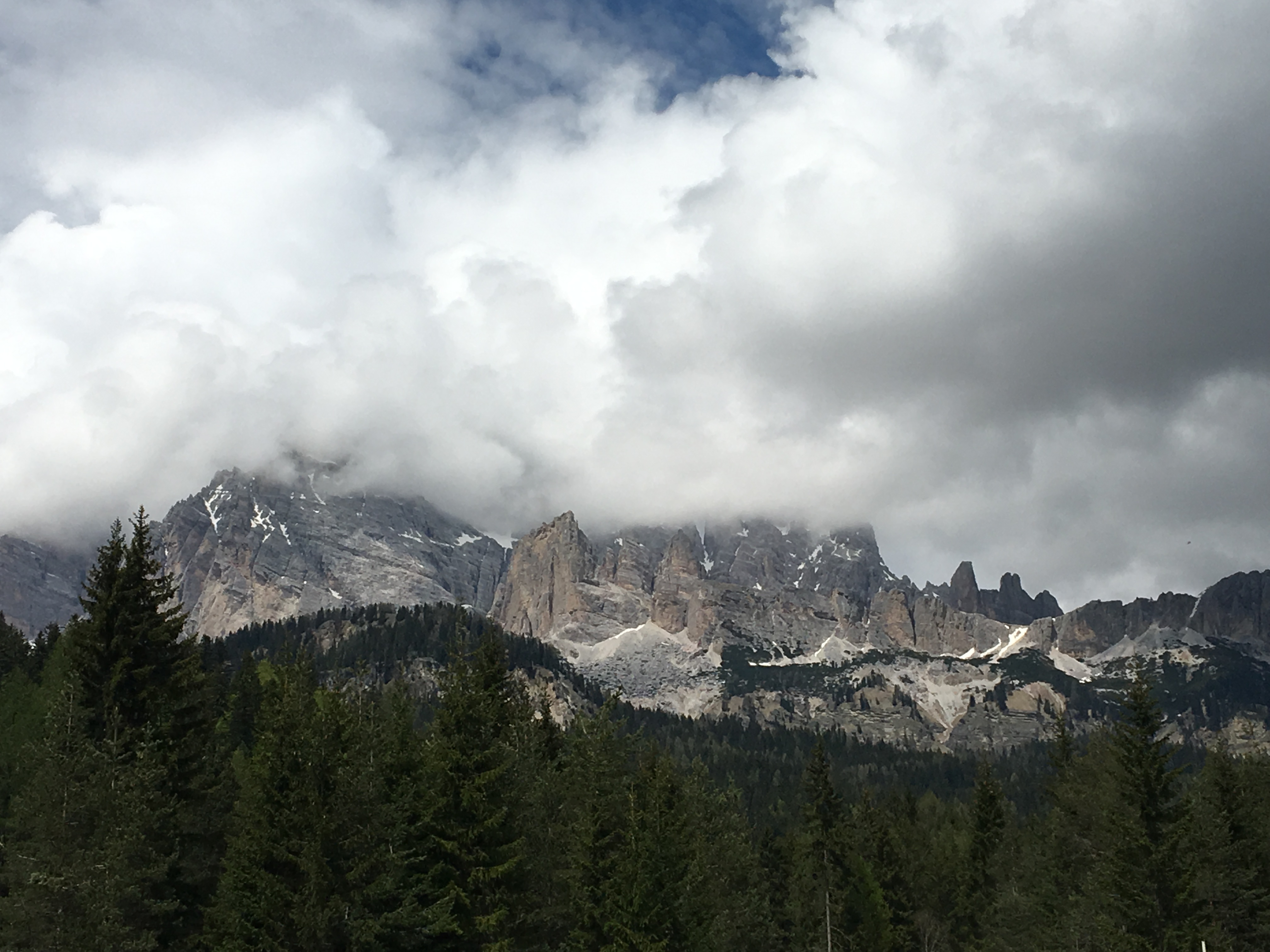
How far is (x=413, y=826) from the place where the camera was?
37094 millimetres

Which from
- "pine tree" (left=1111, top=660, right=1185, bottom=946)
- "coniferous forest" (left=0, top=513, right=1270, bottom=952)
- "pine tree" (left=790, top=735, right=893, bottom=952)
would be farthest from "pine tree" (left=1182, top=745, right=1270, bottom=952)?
"pine tree" (left=790, top=735, right=893, bottom=952)

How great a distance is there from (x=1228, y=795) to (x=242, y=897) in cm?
5134

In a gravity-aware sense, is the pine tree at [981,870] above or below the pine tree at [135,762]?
below

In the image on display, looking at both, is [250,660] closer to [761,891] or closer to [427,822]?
[761,891]

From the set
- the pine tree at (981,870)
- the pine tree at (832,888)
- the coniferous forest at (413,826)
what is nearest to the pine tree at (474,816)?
the coniferous forest at (413,826)

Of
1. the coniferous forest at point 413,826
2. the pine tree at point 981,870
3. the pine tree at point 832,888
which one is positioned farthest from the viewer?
the pine tree at point 981,870

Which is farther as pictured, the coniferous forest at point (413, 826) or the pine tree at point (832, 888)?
the pine tree at point (832, 888)

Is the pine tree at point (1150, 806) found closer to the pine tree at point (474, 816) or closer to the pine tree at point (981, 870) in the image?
the pine tree at point (474, 816)

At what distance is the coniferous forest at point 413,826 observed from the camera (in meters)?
32.1

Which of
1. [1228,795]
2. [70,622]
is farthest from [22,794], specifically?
[1228,795]

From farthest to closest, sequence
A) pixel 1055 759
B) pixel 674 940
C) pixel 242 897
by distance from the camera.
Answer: pixel 1055 759
pixel 674 940
pixel 242 897

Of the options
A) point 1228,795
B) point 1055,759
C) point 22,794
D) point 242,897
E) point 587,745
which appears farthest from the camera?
point 1055,759

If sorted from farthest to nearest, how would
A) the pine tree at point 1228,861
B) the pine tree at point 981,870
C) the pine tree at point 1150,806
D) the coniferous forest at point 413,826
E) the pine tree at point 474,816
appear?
the pine tree at point 981,870
the pine tree at point 1228,861
the pine tree at point 1150,806
the pine tree at point 474,816
the coniferous forest at point 413,826

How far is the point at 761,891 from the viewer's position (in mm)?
81188
